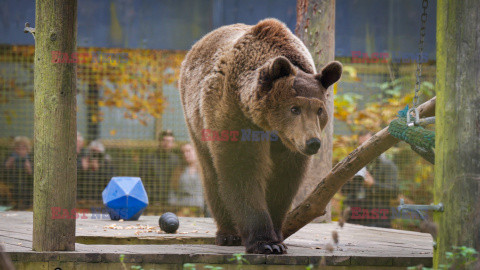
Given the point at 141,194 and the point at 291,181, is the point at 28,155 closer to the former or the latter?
the point at 141,194

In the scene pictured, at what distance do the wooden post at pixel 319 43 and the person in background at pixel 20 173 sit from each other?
18.0ft

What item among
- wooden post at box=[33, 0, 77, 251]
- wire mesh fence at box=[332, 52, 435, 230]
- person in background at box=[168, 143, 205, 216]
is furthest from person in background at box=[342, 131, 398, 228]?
wooden post at box=[33, 0, 77, 251]

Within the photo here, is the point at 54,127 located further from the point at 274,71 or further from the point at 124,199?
the point at 124,199

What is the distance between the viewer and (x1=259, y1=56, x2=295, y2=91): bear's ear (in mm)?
4465

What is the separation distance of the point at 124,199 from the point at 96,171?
3.73 m

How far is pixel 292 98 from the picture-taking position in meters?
4.51

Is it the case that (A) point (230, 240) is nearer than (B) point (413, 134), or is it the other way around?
(B) point (413, 134)

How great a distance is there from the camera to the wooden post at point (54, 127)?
4238mm

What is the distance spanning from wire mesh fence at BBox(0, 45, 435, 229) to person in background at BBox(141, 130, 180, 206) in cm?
2

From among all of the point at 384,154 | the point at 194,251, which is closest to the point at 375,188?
the point at 384,154

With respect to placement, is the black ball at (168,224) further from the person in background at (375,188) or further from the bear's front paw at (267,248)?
the person in background at (375,188)

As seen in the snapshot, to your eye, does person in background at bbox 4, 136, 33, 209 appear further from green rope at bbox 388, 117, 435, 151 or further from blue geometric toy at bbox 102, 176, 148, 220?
green rope at bbox 388, 117, 435, 151

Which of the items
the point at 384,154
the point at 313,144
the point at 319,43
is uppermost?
the point at 319,43

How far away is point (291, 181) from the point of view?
5117 millimetres
